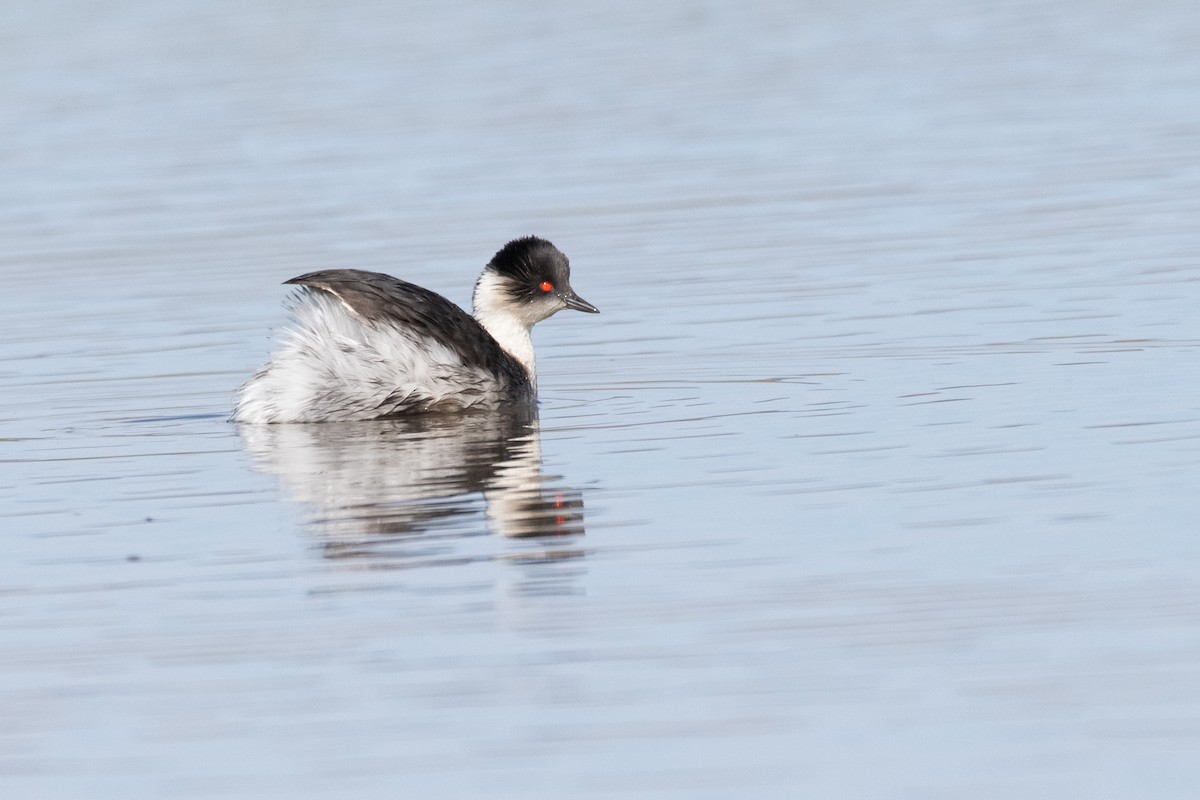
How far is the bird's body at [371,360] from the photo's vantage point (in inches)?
460

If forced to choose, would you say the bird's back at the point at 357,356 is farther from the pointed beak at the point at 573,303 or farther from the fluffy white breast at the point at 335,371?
the pointed beak at the point at 573,303

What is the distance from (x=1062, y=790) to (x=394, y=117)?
19.6 metres

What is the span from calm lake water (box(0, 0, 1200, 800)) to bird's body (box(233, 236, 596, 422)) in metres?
0.21

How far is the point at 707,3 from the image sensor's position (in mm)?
34406

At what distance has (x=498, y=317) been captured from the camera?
13203 mm

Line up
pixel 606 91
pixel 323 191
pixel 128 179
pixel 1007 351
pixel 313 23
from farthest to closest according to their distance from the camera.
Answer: pixel 313 23, pixel 606 91, pixel 128 179, pixel 323 191, pixel 1007 351

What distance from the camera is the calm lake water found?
6.46m

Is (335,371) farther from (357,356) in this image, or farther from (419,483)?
(419,483)

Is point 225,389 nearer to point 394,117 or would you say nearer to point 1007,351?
point 1007,351

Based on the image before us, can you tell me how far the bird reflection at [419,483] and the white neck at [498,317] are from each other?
94 centimetres

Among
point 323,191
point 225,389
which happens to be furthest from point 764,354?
point 323,191

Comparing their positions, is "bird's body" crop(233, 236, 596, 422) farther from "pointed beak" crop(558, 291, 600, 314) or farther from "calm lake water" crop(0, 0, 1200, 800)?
"pointed beak" crop(558, 291, 600, 314)

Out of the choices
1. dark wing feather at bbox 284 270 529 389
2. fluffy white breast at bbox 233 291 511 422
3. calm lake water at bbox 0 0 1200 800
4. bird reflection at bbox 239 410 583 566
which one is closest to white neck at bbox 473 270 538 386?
calm lake water at bbox 0 0 1200 800

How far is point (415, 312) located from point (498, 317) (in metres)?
1.43
